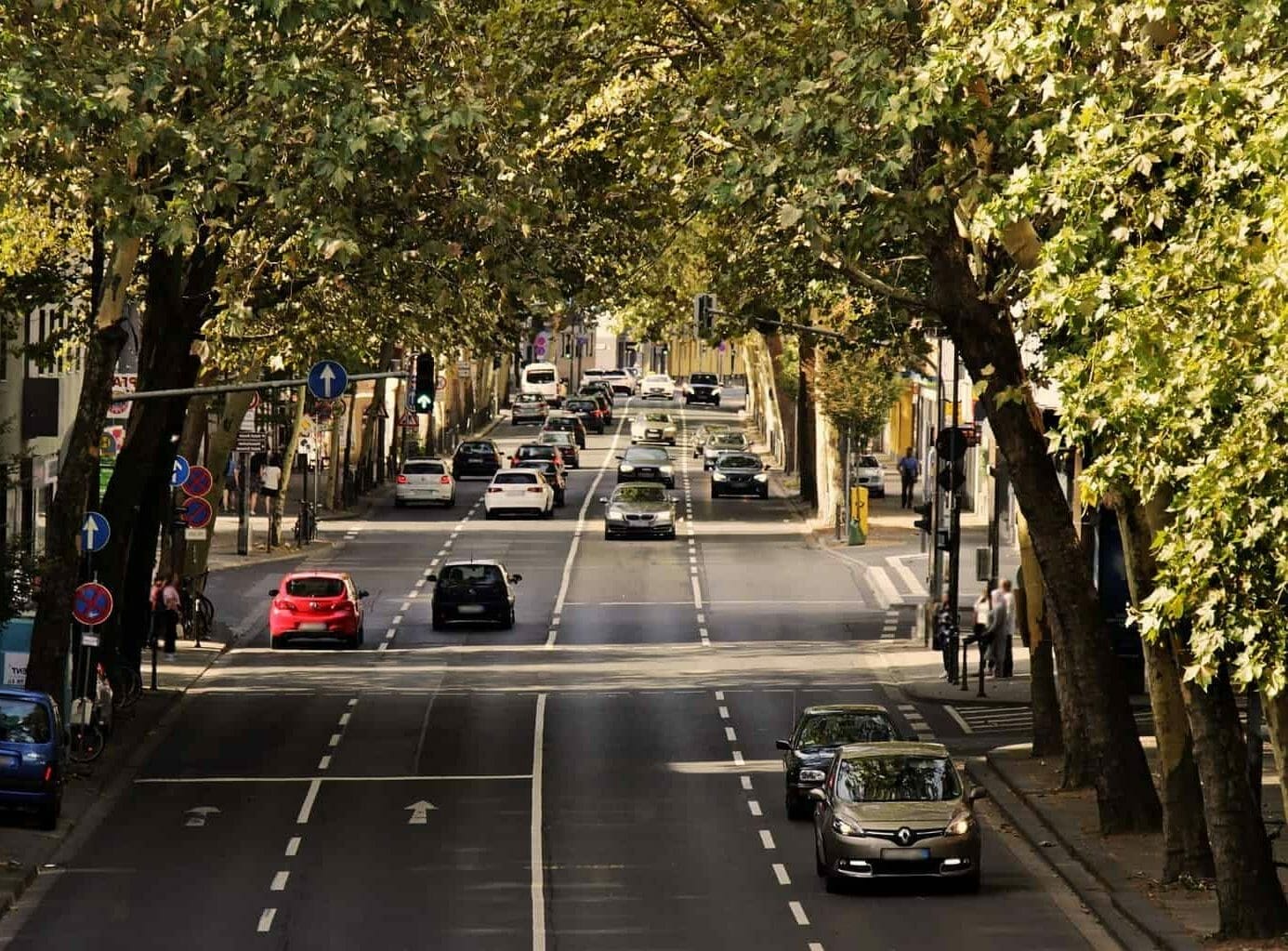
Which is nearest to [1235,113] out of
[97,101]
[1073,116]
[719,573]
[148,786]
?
[1073,116]

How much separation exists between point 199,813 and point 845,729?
24.9 feet

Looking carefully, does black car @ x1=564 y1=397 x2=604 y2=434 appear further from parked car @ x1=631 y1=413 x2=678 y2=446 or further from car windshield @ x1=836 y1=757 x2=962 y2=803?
car windshield @ x1=836 y1=757 x2=962 y2=803

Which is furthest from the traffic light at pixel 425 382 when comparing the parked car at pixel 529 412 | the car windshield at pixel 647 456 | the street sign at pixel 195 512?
the parked car at pixel 529 412

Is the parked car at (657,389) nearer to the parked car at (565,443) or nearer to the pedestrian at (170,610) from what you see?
the parked car at (565,443)

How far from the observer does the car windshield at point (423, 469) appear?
8269 centimetres

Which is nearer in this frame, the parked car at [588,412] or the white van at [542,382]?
the parked car at [588,412]

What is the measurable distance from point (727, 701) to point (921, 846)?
16587 millimetres

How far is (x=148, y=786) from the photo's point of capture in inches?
1361

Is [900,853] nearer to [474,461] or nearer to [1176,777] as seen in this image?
[1176,777]

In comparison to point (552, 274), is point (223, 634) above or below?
below

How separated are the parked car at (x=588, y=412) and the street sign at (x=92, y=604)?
92.3m

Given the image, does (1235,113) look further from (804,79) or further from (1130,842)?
(1130,842)

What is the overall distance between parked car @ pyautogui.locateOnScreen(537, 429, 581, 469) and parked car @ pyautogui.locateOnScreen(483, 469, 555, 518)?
19962mm

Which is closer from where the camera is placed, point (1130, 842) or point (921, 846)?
point (921, 846)
